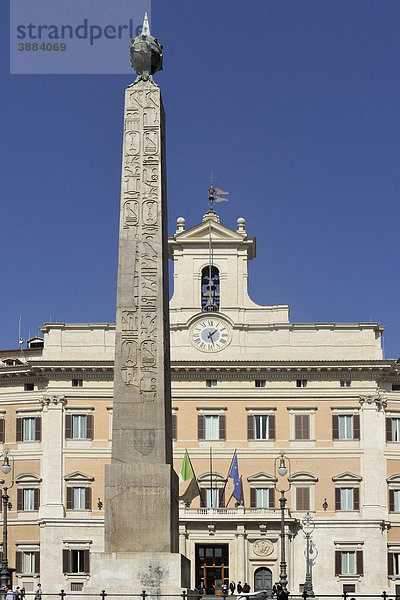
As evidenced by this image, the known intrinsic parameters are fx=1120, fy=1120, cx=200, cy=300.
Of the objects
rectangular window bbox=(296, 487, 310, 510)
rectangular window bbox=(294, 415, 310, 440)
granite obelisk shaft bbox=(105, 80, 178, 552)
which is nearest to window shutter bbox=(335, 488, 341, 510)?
rectangular window bbox=(296, 487, 310, 510)

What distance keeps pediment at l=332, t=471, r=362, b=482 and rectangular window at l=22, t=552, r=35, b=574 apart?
15.7 metres

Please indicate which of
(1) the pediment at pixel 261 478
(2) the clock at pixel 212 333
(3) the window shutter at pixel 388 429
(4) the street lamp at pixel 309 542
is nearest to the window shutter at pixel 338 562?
(4) the street lamp at pixel 309 542

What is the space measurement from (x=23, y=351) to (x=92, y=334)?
14.4 m

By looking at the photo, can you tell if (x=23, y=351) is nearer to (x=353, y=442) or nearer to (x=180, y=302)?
(x=180, y=302)

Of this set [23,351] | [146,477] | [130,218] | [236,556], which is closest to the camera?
[146,477]

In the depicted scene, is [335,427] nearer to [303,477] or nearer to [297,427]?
[297,427]

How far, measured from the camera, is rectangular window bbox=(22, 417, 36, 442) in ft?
191

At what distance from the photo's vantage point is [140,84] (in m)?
25.5

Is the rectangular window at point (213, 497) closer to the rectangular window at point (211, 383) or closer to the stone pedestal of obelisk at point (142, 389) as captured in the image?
the rectangular window at point (211, 383)

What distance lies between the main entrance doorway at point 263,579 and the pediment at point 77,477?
959cm

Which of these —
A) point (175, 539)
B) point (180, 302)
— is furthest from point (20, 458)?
point (175, 539)

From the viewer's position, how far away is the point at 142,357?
23688 millimetres

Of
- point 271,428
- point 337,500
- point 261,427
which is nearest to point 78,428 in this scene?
point 261,427

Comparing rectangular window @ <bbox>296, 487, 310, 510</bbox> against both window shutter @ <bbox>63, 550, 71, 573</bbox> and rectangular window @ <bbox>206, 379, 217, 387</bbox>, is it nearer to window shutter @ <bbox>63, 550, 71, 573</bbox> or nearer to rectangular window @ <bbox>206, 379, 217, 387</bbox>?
rectangular window @ <bbox>206, 379, 217, 387</bbox>
